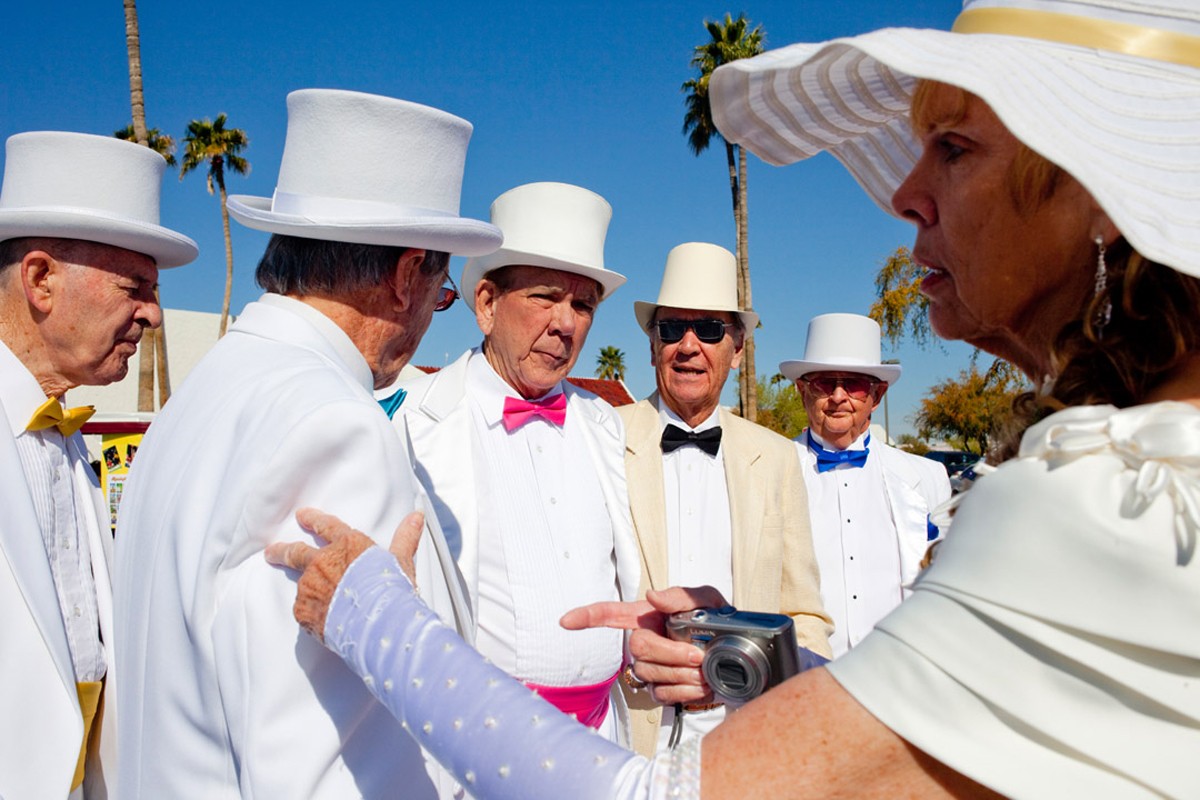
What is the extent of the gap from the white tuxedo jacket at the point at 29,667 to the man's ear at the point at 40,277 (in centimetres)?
63

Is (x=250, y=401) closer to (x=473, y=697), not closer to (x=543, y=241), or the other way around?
(x=473, y=697)

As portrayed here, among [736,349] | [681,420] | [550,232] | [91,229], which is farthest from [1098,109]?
[736,349]

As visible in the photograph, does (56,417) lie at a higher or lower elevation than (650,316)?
lower

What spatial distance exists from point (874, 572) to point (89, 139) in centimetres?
459

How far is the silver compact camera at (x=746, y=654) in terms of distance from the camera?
151 cm

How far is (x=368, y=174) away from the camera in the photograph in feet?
6.39

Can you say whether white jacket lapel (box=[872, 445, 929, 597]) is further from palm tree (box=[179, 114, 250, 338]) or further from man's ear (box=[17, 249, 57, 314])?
palm tree (box=[179, 114, 250, 338])

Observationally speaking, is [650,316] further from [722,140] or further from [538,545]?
[722,140]

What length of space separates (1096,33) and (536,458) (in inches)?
105

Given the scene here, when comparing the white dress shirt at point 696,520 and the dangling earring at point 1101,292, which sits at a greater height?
the dangling earring at point 1101,292

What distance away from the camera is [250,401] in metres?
1.59

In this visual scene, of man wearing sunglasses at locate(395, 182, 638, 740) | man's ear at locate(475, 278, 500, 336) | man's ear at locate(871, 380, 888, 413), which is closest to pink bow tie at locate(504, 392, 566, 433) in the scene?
man wearing sunglasses at locate(395, 182, 638, 740)

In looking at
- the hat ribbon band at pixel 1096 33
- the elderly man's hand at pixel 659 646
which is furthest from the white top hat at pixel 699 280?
the hat ribbon band at pixel 1096 33

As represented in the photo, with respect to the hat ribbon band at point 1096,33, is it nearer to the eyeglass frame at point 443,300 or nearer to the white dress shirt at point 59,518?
the eyeglass frame at point 443,300
